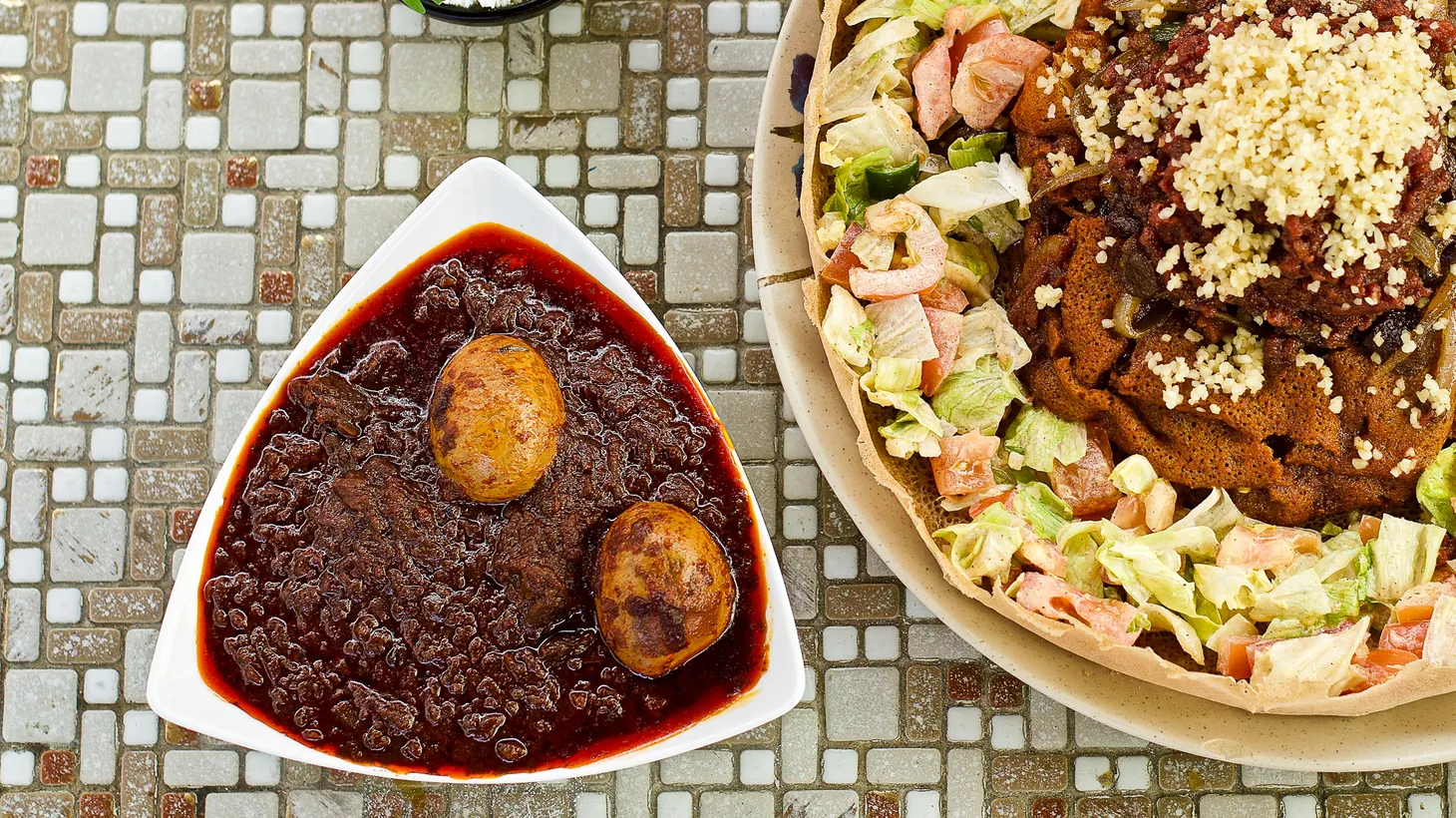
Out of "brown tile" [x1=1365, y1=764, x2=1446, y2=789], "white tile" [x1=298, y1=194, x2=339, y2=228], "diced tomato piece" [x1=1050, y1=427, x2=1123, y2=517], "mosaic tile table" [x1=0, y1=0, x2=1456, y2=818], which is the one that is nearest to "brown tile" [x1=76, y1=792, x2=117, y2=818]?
"mosaic tile table" [x1=0, y1=0, x2=1456, y2=818]

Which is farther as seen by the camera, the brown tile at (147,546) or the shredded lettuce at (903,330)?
the brown tile at (147,546)

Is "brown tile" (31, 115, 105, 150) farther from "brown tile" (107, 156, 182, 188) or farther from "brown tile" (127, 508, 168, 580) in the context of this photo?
"brown tile" (127, 508, 168, 580)

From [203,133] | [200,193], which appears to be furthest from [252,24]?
[200,193]

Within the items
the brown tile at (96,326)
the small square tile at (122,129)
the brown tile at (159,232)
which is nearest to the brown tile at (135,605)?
the brown tile at (96,326)

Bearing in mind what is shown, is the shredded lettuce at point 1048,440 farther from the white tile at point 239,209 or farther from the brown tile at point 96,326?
the brown tile at point 96,326

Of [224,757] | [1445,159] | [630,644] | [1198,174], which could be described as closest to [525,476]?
[630,644]

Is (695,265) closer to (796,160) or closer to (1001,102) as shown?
(796,160)

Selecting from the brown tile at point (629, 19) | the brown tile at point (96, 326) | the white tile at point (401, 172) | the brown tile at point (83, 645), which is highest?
the brown tile at point (629, 19)

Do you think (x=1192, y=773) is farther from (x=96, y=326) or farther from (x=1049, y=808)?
(x=96, y=326)
